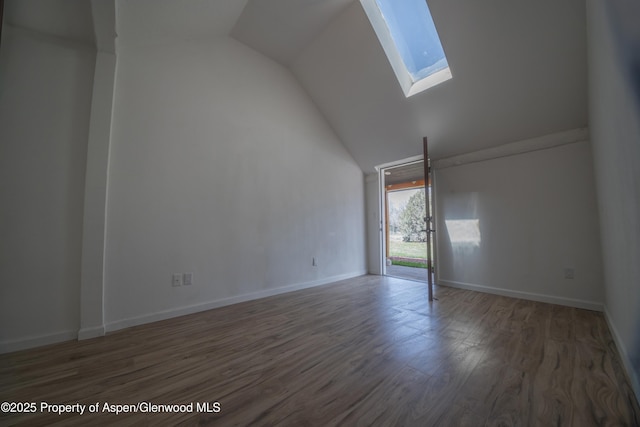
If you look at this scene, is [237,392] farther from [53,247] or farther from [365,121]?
[365,121]

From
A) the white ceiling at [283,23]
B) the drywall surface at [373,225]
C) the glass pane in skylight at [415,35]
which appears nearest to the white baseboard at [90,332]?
the white ceiling at [283,23]

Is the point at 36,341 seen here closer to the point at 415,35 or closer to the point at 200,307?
the point at 200,307

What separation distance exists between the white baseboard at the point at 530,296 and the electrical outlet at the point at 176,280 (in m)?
3.61

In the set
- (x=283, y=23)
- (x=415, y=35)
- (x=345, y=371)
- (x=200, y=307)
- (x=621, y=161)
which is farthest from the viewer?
(x=283, y=23)

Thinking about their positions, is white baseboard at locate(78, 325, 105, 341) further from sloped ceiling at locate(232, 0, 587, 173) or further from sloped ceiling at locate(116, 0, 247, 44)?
sloped ceiling at locate(232, 0, 587, 173)

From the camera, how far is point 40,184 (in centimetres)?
182

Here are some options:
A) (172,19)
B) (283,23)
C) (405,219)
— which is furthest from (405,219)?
(172,19)

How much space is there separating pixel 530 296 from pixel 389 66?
335cm

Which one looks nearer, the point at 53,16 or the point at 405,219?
the point at 53,16

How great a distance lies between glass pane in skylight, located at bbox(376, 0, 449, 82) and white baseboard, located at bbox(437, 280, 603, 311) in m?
2.95

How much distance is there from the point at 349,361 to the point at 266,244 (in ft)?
6.16

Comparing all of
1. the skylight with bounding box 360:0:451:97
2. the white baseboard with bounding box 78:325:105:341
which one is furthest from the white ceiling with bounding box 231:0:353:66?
the white baseboard with bounding box 78:325:105:341

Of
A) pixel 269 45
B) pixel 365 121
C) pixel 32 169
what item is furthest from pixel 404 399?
pixel 269 45

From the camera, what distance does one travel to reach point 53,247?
184 cm
